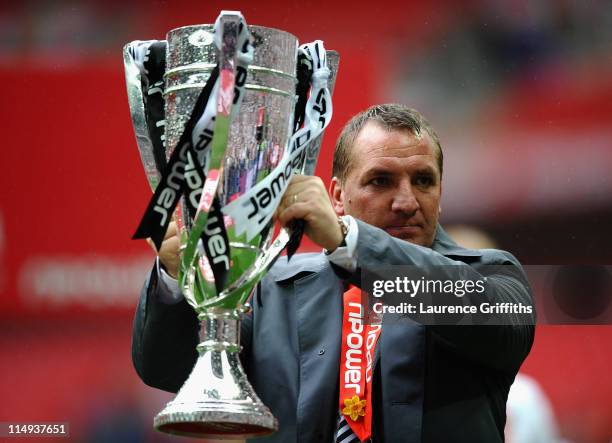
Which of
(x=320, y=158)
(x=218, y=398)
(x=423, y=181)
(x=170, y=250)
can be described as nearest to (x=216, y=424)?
(x=218, y=398)

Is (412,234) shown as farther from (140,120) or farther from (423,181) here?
(140,120)

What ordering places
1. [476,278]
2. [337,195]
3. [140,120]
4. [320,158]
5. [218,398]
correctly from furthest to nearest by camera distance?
[320,158]
[337,195]
[476,278]
[140,120]
[218,398]

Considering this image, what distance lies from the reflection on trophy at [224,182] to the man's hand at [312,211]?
2cm

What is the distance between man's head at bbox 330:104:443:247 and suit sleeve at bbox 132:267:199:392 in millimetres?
429

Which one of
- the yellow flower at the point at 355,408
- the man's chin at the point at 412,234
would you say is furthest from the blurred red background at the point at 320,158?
the yellow flower at the point at 355,408

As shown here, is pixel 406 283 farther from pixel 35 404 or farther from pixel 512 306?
pixel 35 404

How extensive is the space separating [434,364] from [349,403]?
0.57ft

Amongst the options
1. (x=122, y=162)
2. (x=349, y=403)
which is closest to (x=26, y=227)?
(x=122, y=162)

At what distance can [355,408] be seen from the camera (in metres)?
1.99

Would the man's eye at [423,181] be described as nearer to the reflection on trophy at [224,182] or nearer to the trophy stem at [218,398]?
the reflection on trophy at [224,182]

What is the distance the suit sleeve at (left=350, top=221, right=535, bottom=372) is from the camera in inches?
70.5

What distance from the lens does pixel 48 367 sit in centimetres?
412

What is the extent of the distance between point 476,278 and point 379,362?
24cm

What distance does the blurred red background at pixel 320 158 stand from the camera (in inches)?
159
